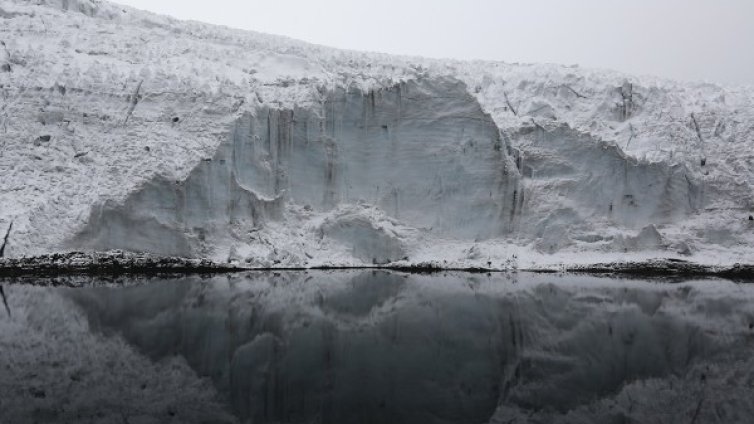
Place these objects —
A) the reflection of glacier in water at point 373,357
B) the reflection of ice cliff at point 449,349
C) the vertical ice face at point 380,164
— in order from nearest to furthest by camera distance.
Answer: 1. the reflection of glacier in water at point 373,357
2. the reflection of ice cliff at point 449,349
3. the vertical ice face at point 380,164

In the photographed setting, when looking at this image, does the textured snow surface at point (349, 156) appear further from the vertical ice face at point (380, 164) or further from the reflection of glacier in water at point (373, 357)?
the reflection of glacier in water at point (373, 357)

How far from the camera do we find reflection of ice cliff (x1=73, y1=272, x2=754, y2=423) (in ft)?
26.8

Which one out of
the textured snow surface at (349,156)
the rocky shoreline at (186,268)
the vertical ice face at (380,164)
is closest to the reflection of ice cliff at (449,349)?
the rocky shoreline at (186,268)

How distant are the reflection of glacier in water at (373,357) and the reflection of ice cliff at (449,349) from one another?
4 cm

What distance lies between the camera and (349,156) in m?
31.6

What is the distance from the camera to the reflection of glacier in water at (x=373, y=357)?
795 centimetres

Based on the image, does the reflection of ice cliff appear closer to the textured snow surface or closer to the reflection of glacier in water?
the reflection of glacier in water

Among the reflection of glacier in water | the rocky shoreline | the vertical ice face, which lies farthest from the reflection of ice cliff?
the vertical ice face

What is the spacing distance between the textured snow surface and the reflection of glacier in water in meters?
9.81

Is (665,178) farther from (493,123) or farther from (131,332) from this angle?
(131,332)

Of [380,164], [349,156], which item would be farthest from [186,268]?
[380,164]

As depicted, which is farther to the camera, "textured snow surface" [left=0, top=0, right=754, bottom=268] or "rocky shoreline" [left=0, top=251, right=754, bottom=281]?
"textured snow surface" [left=0, top=0, right=754, bottom=268]

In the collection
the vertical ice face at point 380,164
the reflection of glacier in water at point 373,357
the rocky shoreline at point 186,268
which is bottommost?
the rocky shoreline at point 186,268

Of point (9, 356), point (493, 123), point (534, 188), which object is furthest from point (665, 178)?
point (9, 356)
